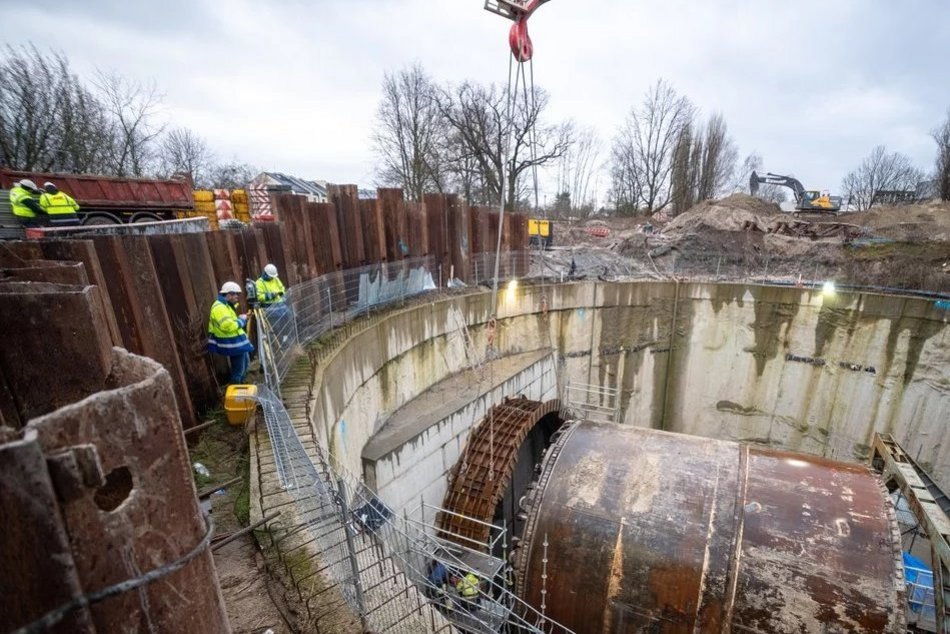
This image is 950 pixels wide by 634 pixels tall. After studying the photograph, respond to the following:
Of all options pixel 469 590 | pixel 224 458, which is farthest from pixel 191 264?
pixel 469 590

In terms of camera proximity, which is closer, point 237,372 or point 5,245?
point 5,245

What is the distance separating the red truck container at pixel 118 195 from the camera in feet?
37.3

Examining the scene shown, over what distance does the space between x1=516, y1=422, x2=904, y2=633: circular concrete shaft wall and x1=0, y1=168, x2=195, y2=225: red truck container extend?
1358 centimetres

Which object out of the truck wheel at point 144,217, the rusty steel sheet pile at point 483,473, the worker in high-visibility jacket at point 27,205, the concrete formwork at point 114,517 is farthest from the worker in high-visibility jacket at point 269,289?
the truck wheel at point 144,217

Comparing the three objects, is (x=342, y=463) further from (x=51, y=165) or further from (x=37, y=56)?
(x=37, y=56)

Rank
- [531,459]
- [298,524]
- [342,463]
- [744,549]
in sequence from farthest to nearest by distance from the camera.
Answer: [531,459] → [342,463] → [744,549] → [298,524]

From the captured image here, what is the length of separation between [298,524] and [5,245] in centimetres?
317

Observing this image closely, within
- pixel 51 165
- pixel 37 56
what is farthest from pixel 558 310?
pixel 37 56

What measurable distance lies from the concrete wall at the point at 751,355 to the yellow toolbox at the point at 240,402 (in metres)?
7.22

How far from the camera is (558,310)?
1552 cm

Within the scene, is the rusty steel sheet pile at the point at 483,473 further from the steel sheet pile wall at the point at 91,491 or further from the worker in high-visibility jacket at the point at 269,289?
the steel sheet pile wall at the point at 91,491

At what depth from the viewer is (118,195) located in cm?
1263

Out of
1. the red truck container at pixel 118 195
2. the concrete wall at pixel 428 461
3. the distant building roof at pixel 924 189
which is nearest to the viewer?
the concrete wall at pixel 428 461

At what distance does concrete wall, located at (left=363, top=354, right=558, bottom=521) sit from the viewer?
7.67 meters
